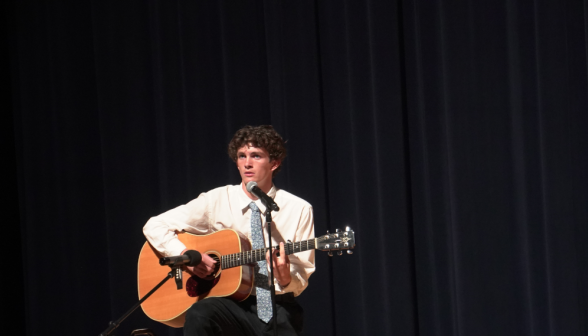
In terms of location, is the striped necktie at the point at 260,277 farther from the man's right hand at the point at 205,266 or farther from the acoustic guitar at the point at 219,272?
the man's right hand at the point at 205,266

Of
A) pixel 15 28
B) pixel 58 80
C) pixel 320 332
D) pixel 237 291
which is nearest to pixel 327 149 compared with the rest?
pixel 320 332

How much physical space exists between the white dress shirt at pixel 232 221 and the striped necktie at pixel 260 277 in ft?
0.21

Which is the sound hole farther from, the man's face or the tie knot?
the man's face

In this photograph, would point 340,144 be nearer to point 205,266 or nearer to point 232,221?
point 232,221

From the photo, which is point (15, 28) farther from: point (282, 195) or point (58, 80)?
point (282, 195)

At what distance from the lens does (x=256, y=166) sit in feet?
10.3

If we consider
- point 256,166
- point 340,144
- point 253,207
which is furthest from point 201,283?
point 340,144

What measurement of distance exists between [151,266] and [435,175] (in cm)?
188

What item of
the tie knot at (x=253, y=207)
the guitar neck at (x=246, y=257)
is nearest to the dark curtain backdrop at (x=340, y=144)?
the tie knot at (x=253, y=207)

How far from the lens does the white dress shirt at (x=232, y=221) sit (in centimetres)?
308

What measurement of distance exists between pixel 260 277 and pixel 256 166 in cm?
59

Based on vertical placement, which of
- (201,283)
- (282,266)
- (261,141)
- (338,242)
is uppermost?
(261,141)

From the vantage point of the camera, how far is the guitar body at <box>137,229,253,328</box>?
9.66 ft

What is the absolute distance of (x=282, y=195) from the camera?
321 centimetres
